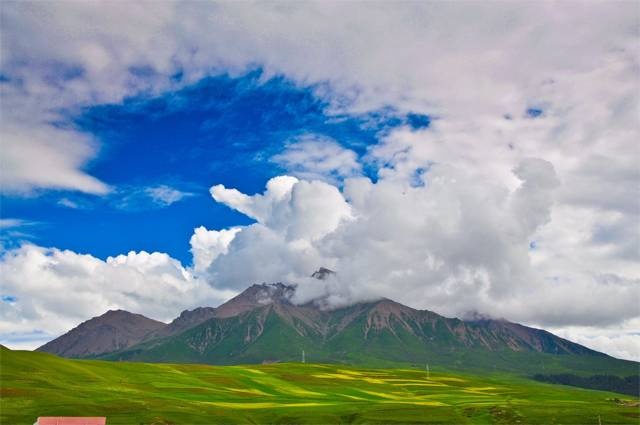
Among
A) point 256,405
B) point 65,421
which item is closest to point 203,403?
point 256,405

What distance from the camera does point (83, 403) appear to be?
114062 mm

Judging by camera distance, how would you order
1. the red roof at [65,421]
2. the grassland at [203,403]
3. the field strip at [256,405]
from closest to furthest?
the red roof at [65,421] → the grassland at [203,403] → the field strip at [256,405]

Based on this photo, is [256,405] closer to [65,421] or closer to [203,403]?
[203,403]

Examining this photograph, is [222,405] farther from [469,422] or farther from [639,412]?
[639,412]

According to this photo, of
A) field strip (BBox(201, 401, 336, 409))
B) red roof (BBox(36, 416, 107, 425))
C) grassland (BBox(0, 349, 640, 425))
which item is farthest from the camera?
field strip (BBox(201, 401, 336, 409))

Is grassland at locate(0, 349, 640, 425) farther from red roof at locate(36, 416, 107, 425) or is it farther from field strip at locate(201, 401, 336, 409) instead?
red roof at locate(36, 416, 107, 425)

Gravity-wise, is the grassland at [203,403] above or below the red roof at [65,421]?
below

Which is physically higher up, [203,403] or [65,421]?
[65,421]

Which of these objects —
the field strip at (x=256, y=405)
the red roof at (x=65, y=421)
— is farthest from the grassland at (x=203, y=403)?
the red roof at (x=65, y=421)

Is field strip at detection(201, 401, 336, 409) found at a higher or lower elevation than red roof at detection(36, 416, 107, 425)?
lower

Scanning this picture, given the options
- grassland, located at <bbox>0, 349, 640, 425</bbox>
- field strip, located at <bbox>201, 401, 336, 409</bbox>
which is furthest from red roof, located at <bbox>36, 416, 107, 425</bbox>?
field strip, located at <bbox>201, 401, 336, 409</bbox>

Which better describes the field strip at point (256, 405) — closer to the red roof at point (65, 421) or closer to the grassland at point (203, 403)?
the grassland at point (203, 403)

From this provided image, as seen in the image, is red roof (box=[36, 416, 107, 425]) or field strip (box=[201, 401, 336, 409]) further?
field strip (box=[201, 401, 336, 409])

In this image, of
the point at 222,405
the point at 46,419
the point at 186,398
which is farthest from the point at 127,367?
the point at 46,419
